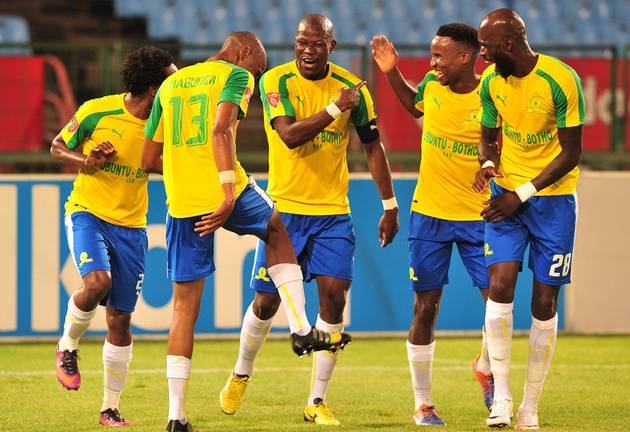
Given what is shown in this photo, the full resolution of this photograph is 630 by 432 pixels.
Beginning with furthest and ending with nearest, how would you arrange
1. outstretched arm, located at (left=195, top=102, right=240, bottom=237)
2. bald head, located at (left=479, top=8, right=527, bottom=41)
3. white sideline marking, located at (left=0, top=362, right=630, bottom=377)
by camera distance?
white sideline marking, located at (left=0, top=362, right=630, bottom=377) < bald head, located at (left=479, top=8, right=527, bottom=41) < outstretched arm, located at (left=195, top=102, right=240, bottom=237)

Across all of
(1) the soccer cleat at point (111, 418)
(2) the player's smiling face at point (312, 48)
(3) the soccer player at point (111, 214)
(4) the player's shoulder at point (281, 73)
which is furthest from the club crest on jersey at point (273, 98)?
(1) the soccer cleat at point (111, 418)

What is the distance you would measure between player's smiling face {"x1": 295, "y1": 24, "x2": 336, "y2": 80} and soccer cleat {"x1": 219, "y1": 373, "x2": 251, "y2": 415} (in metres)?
1.78

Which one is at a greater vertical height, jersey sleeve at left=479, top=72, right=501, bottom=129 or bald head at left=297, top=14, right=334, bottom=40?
bald head at left=297, top=14, right=334, bottom=40

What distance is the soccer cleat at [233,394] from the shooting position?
7.04 metres

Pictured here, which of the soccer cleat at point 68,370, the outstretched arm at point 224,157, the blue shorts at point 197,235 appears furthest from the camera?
the soccer cleat at point 68,370

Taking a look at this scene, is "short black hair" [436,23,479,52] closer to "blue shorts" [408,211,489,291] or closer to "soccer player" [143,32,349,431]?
"blue shorts" [408,211,489,291]

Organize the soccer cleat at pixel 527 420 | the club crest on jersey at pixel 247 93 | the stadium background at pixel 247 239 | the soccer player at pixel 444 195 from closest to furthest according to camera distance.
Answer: the club crest on jersey at pixel 247 93, the soccer cleat at pixel 527 420, the soccer player at pixel 444 195, the stadium background at pixel 247 239

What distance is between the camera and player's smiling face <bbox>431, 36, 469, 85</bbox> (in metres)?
6.93

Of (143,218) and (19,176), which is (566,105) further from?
(19,176)

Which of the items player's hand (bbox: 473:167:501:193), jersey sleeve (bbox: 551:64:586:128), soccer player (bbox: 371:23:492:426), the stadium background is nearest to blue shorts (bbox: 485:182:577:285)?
player's hand (bbox: 473:167:501:193)

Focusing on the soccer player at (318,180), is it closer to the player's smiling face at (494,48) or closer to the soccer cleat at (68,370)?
the player's smiling face at (494,48)

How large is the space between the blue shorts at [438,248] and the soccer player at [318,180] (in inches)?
8.2

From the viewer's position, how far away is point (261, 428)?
6547mm

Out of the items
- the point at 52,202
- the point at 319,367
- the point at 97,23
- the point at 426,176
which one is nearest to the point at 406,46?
the point at 52,202
